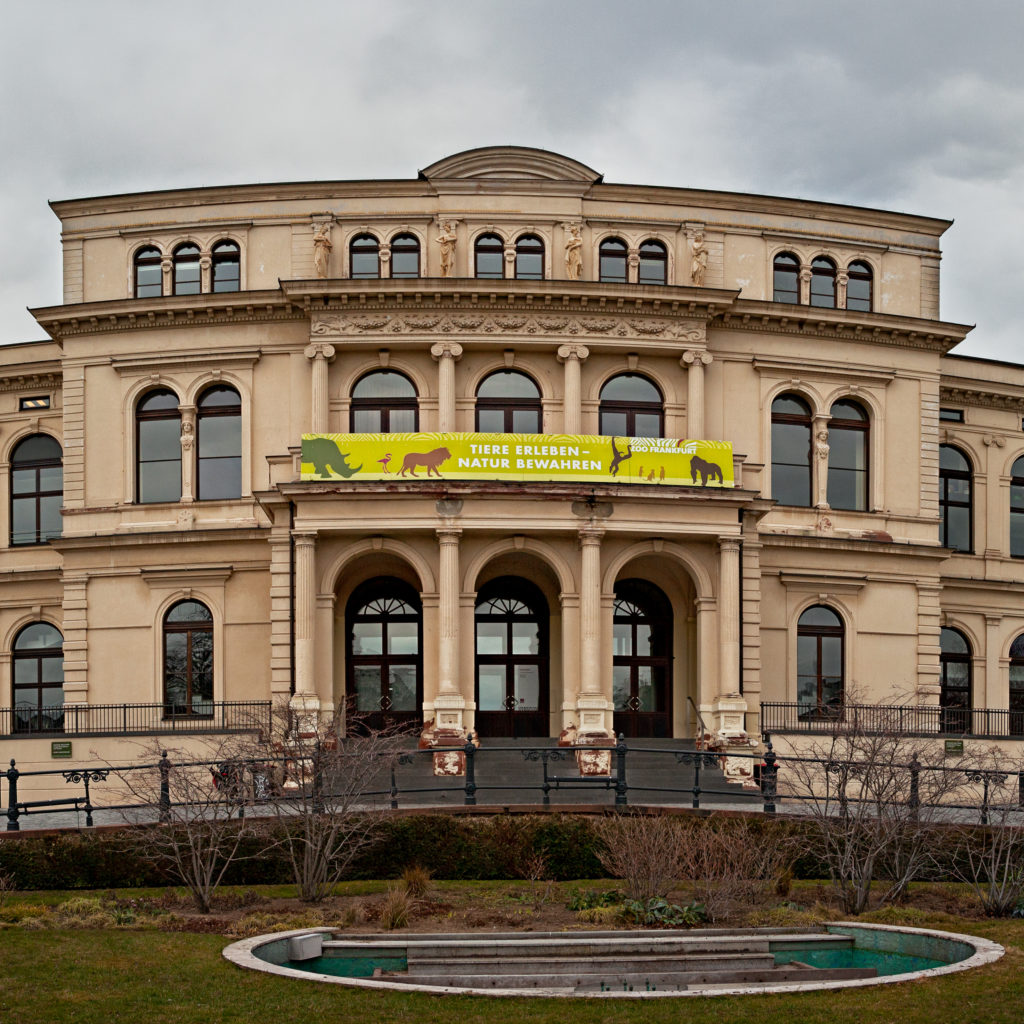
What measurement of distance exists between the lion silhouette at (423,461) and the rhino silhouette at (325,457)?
112 centimetres

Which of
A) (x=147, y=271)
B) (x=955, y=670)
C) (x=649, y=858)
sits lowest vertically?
(x=649, y=858)

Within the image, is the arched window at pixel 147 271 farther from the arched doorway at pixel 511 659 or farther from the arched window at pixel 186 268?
the arched doorway at pixel 511 659

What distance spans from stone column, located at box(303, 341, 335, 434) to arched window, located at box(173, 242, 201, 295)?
4.94 m

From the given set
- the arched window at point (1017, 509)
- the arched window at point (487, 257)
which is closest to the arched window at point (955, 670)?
the arched window at point (1017, 509)

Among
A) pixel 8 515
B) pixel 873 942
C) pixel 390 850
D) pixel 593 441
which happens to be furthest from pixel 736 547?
pixel 8 515

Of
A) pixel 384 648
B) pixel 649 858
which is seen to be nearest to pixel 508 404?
pixel 384 648

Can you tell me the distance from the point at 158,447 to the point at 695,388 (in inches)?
614

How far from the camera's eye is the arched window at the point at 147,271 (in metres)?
39.2

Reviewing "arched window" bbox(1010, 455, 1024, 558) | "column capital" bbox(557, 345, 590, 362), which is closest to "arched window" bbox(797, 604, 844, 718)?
"arched window" bbox(1010, 455, 1024, 558)

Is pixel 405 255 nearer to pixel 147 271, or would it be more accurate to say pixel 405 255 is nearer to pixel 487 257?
pixel 487 257

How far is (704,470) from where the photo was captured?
33.8 m

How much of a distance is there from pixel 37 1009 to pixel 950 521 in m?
36.4

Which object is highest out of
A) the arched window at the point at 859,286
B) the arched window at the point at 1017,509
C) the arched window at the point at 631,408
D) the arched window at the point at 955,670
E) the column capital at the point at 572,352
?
the arched window at the point at 859,286

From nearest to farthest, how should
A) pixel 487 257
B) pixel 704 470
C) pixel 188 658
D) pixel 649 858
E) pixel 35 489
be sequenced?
pixel 649 858, pixel 704 470, pixel 188 658, pixel 487 257, pixel 35 489
